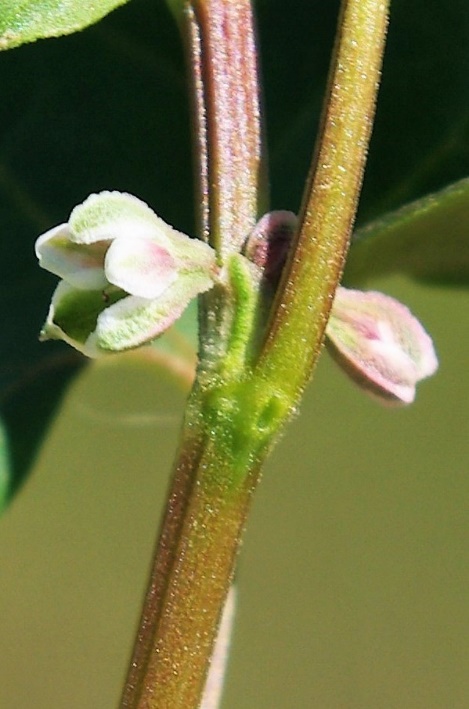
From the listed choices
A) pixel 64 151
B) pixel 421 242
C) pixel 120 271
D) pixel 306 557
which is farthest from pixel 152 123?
pixel 306 557

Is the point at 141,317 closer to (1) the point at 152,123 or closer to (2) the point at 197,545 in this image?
(2) the point at 197,545

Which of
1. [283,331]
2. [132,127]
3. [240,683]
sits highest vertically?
[132,127]

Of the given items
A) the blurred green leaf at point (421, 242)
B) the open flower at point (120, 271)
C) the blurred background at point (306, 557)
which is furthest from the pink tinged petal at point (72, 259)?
the blurred background at point (306, 557)

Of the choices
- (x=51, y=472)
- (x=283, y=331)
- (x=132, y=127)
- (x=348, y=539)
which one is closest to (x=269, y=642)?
(x=348, y=539)

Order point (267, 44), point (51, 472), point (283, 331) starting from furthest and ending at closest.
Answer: point (51, 472)
point (267, 44)
point (283, 331)

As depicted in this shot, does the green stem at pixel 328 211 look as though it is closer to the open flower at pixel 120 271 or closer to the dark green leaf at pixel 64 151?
the open flower at pixel 120 271

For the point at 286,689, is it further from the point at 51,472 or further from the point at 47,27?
the point at 47,27

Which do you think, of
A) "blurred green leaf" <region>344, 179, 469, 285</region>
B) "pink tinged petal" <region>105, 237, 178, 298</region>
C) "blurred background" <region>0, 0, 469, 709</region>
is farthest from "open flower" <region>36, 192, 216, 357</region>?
"blurred background" <region>0, 0, 469, 709</region>
